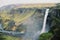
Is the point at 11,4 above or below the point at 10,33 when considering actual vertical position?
above

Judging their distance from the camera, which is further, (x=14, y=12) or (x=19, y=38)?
(x=14, y=12)

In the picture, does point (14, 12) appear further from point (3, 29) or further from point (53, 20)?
point (53, 20)

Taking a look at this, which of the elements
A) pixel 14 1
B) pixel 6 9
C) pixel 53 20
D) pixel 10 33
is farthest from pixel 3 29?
pixel 53 20

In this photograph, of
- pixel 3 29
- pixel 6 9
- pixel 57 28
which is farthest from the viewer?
pixel 6 9

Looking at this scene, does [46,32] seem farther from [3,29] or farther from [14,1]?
[14,1]

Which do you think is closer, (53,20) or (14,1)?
(53,20)

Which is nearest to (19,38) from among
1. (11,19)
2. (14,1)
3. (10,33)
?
(10,33)

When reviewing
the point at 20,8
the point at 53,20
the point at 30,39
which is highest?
the point at 20,8

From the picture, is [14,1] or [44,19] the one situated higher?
[14,1]

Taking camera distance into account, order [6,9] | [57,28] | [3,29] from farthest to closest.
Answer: [6,9]
[3,29]
[57,28]
